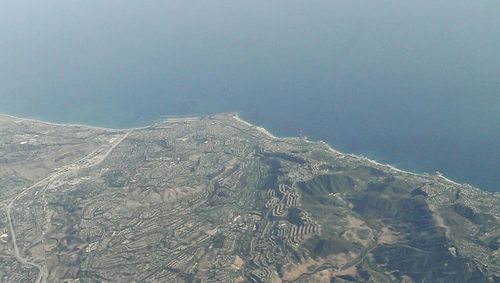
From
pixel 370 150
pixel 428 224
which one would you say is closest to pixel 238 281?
pixel 428 224

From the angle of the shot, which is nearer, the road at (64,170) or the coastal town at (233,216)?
the coastal town at (233,216)

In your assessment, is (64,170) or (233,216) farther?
(64,170)

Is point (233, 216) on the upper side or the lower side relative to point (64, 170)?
lower

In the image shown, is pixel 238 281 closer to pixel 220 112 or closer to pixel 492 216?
pixel 492 216

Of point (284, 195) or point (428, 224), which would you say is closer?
point (428, 224)

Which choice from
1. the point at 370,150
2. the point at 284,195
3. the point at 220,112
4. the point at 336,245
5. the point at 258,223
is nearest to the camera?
the point at 336,245

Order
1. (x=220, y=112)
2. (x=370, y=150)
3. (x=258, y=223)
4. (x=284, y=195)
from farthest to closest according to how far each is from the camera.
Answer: (x=220, y=112) < (x=370, y=150) < (x=284, y=195) < (x=258, y=223)

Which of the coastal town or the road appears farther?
the road

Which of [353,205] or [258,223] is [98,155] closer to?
[258,223]

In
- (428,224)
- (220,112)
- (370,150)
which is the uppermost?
(220,112)

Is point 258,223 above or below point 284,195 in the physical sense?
below

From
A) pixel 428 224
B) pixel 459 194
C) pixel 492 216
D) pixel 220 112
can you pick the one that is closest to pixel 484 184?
pixel 459 194
